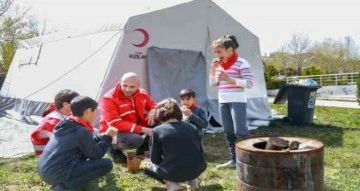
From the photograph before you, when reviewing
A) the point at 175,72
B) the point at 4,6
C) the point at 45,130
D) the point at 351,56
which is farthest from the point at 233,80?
the point at 351,56

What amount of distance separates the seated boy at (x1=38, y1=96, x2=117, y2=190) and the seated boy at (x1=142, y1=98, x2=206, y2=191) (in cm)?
48

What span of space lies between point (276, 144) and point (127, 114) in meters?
2.29

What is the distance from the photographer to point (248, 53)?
8.58 meters

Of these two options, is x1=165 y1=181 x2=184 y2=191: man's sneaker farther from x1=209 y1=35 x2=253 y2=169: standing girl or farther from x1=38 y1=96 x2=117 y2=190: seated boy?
x1=209 y1=35 x2=253 y2=169: standing girl

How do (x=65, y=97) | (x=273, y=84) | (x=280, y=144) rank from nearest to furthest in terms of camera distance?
(x=280, y=144), (x=65, y=97), (x=273, y=84)

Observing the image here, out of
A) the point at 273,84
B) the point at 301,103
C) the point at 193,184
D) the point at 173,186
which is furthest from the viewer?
the point at 273,84

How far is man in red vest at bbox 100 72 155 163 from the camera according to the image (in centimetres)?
424

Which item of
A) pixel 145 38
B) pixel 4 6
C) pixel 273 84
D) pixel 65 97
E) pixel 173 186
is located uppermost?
pixel 4 6

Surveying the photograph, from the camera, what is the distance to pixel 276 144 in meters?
2.52

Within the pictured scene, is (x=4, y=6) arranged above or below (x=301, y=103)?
above

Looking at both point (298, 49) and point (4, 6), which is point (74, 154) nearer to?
point (4, 6)

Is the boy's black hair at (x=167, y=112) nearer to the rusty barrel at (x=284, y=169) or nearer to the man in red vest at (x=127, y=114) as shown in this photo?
the man in red vest at (x=127, y=114)

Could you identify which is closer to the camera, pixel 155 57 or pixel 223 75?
pixel 223 75

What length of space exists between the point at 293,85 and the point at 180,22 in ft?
8.69
